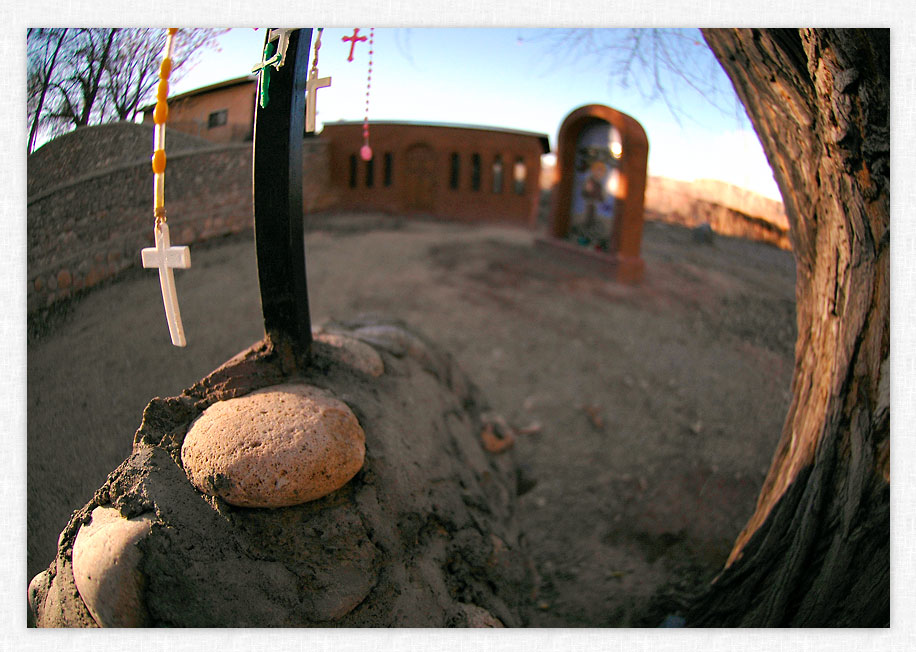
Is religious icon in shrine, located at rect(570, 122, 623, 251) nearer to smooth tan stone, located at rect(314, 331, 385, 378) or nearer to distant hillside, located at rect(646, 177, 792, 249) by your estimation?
distant hillside, located at rect(646, 177, 792, 249)

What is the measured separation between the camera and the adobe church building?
1.78 metres

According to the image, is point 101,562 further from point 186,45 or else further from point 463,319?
point 463,319

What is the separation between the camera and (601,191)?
555 centimetres

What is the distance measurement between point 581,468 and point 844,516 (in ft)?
5.28

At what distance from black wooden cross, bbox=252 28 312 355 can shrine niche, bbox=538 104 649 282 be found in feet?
11.4

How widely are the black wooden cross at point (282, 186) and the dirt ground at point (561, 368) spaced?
1.15 ft

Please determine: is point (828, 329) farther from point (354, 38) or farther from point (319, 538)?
point (354, 38)

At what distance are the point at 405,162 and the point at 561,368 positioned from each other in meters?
1.77

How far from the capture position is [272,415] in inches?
57.7

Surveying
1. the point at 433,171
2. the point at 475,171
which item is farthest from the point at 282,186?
the point at 475,171

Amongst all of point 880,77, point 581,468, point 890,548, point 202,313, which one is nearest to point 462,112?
point 202,313

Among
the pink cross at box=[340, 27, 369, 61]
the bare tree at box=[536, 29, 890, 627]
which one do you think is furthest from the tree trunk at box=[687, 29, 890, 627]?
the pink cross at box=[340, 27, 369, 61]

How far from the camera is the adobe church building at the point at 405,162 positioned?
1.78 m

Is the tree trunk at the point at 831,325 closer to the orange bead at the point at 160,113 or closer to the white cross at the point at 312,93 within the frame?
the white cross at the point at 312,93
